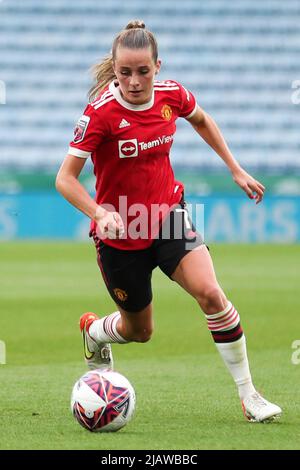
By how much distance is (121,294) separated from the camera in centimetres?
623

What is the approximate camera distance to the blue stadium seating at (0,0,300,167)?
25359mm

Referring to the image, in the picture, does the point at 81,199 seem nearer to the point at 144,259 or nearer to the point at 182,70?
the point at 144,259

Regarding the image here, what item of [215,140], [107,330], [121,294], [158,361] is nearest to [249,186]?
[215,140]

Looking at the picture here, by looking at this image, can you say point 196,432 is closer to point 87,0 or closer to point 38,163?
point 38,163

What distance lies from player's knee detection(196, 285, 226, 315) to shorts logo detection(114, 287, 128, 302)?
623mm

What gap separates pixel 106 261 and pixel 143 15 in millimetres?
22124

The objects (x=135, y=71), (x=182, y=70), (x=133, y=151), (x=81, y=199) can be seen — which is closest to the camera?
(x=81, y=199)

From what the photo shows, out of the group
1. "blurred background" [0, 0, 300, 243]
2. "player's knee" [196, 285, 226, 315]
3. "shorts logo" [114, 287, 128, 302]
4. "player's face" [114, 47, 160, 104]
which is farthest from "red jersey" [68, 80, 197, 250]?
"blurred background" [0, 0, 300, 243]

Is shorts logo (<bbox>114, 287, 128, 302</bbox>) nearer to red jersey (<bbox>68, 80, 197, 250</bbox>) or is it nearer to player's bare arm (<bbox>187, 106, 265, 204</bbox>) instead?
red jersey (<bbox>68, 80, 197, 250</bbox>)

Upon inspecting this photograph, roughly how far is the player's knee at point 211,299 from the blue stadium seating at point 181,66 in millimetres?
19161

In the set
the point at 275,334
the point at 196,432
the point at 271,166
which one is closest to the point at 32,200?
the point at 271,166

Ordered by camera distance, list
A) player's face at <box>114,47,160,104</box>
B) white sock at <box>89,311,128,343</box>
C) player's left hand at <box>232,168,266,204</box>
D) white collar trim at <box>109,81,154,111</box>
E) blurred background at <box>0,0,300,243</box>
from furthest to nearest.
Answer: blurred background at <box>0,0,300,243</box>
white sock at <box>89,311,128,343</box>
player's left hand at <box>232,168,266,204</box>
white collar trim at <box>109,81,154,111</box>
player's face at <box>114,47,160,104</box>

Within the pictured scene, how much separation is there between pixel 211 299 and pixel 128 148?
0.92 metres

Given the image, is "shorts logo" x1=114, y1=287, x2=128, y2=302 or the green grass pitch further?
"shorts logo" x1=114, y1=287, x2=128, y2=302
